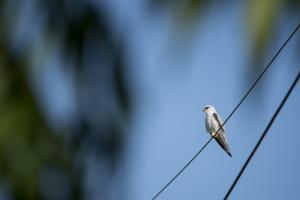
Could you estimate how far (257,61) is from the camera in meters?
0.51

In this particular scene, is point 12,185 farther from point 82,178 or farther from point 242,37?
point 242,37

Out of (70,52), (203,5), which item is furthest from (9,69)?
(203,5)

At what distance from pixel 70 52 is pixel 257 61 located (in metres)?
0.16

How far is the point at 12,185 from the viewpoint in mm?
545

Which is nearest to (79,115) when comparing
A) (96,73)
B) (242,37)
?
(96,73)

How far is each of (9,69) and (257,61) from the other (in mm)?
208

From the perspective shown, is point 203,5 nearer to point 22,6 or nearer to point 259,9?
point 259,9

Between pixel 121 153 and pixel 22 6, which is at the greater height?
pixel 22 6

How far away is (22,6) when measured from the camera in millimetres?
598

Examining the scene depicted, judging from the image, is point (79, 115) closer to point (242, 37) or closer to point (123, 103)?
point (123, 103)

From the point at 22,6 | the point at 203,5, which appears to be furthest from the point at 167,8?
the point at 22,6

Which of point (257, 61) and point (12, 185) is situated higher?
point (257, 61)

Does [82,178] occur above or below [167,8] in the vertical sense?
below

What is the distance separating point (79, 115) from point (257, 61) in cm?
16
